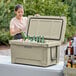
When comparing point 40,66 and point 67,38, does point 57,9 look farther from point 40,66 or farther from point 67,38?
point 40,66

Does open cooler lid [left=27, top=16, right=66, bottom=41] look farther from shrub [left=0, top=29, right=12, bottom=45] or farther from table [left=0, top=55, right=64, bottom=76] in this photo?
shrub [left=0, top=29, right=12, bottom=45]

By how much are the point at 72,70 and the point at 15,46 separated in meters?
0.84

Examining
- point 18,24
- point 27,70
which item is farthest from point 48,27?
point 18,24

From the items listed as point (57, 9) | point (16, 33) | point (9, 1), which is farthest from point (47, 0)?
point (16, 33)

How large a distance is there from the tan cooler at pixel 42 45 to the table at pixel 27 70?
0.20 feet

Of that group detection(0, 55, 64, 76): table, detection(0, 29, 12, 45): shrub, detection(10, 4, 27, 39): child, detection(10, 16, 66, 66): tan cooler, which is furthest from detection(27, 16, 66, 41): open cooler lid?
detection(0, 29, 12, 45): shrub

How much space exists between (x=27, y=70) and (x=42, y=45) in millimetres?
359

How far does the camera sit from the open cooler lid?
3.45 metres

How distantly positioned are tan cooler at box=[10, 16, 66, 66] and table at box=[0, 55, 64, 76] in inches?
2.4

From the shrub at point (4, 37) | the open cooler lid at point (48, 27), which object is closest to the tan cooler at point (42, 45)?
the open cooler lid at point (48, 27)

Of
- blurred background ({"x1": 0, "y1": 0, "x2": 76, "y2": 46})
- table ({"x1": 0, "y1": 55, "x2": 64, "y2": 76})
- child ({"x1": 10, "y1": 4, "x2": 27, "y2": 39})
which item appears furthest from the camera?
blurred background ({"x1": 0, "y1": 0, "x2": 76, "y2": 46})

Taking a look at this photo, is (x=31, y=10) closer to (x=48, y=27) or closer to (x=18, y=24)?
(x=18, y=24)

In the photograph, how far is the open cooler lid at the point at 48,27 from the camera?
345 centimetres

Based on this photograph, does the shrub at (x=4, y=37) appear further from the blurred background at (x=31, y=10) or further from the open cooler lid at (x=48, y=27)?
the open cooler lid at (x=48, y=27)
